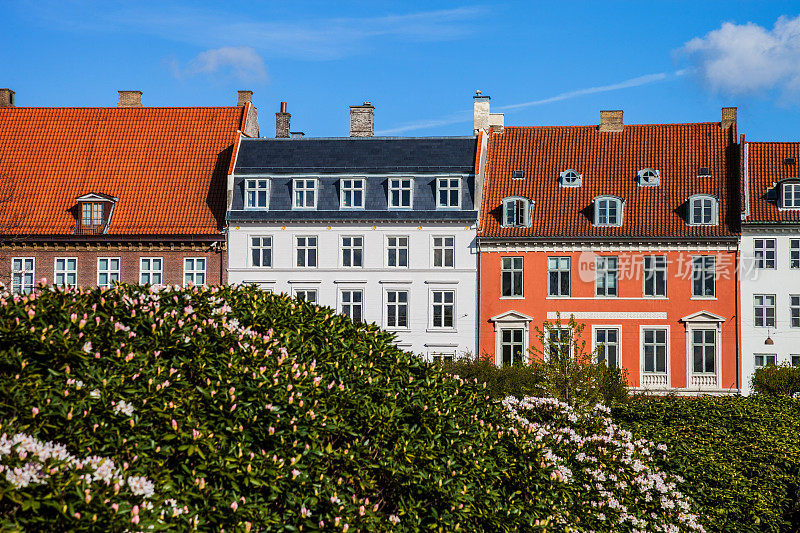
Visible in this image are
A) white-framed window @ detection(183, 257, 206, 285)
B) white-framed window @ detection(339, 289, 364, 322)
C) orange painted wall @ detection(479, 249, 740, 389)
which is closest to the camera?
orange painted wall @ detection(479, 249, 740, 389)

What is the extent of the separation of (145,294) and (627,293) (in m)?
33.1

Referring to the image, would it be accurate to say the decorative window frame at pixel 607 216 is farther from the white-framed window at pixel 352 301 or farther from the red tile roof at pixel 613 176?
the white-framed window at pixel 352 301

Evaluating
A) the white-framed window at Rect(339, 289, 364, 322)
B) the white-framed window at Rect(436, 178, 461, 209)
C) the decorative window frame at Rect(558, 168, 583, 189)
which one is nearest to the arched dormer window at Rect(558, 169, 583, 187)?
the decorative window frame at Rect(558, 168, 583, 189)

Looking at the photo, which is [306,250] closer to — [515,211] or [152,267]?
[152,267]

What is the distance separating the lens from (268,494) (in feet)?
28.6

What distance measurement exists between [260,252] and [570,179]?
15.5m

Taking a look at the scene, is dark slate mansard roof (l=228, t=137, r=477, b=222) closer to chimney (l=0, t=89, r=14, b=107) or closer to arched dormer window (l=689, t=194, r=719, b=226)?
arched dormer window (l=689, t=194, r=719, b=226)

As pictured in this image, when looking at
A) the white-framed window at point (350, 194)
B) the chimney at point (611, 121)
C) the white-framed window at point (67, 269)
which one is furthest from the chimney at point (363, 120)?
the white-framed window at point (67, 269)

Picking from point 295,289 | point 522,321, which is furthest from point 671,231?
point 295,289

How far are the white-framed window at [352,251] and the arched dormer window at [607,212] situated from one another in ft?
37.0

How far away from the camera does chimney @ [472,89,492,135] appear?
4556cm

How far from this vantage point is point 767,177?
1651 inches

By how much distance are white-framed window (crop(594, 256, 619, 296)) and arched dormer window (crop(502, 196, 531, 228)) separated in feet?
12.6

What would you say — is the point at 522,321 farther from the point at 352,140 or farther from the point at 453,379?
the point at 453,379
